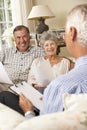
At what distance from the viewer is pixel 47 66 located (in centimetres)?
243

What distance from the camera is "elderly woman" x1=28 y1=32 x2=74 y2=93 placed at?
2.35 m

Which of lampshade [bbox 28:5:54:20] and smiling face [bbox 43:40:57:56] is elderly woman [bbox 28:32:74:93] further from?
lampshade [bbox 28:5:54:20]

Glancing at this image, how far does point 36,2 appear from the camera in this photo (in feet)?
14.0

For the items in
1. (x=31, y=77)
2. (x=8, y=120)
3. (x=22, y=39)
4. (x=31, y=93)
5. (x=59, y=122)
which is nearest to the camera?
(x=59, y=122)

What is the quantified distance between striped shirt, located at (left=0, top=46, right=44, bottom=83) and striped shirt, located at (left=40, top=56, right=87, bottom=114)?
1.45 metres

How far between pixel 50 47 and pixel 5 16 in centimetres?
182

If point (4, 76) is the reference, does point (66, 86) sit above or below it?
above

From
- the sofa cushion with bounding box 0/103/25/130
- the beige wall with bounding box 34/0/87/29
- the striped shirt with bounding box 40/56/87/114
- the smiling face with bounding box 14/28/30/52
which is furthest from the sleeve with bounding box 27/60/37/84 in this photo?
the beige wall with bounding box 34/0/87/29

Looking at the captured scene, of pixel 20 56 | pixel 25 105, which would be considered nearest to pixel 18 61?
pixel 20 56

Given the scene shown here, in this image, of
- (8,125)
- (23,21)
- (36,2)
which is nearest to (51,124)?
(8,125)

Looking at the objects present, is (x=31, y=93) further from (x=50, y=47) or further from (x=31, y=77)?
(x=50, y=47)

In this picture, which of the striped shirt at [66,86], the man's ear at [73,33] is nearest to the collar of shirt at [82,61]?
the striped shirt at [66,86]

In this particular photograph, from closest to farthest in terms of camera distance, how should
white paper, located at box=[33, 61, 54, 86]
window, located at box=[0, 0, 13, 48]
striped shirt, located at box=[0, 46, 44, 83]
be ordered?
white paper, located at box=[33, 61, 54, 86]
striped shirt, located at box=[0, 46, 44, 83]
window, located at box=[0, 0, 13, 48]

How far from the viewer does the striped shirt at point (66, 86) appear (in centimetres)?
110
